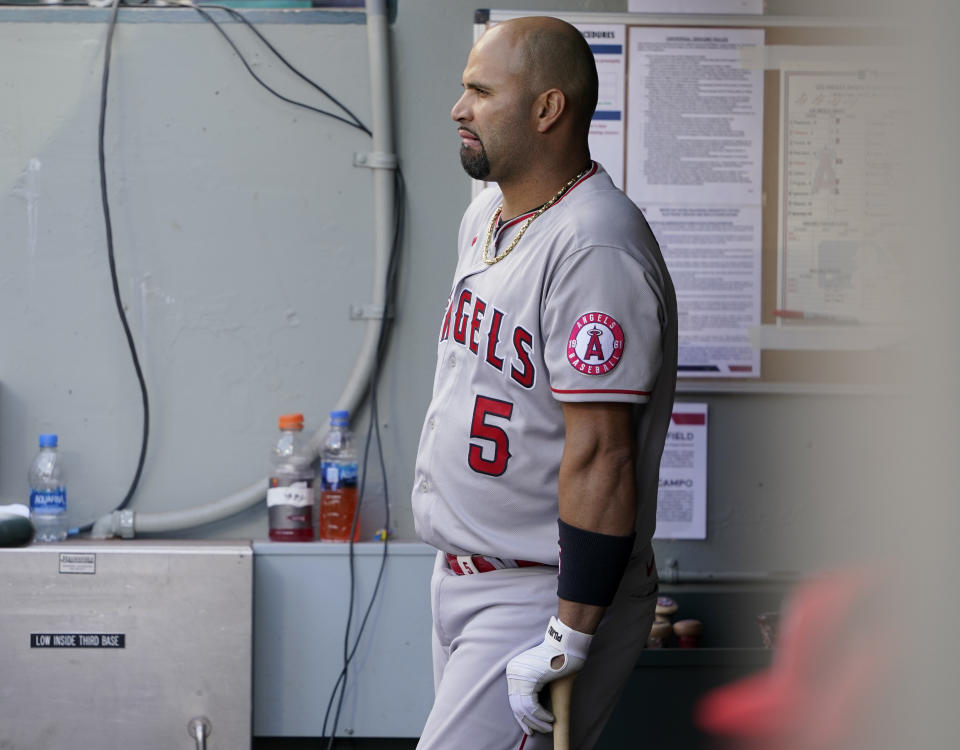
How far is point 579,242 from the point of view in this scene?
172 cm

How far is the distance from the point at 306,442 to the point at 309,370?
0.69ft

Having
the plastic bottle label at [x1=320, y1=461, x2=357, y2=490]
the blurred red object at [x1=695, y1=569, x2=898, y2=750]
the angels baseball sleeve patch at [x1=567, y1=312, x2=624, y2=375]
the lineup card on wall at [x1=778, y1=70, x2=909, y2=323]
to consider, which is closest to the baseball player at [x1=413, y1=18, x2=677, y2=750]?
the angels baseball sleeve patch at [x1=567, y1=312, x2=624, y2=375]

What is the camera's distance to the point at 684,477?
3143 millimetres

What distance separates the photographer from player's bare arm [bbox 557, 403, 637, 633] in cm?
165

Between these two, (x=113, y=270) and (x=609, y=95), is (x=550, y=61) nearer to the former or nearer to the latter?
(x=609, y=95)

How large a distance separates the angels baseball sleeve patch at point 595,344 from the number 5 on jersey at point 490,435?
18cm

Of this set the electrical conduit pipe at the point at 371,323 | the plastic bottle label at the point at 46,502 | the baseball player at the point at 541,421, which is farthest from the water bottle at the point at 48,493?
the baseball player at the point at 541,421

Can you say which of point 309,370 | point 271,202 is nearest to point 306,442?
point 309,370

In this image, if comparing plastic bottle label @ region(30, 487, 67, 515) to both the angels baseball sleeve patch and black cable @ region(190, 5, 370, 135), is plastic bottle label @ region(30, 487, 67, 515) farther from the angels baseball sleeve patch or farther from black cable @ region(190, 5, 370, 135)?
the angels baseball sleeve patch

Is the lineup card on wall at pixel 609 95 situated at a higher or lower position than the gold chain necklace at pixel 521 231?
higher

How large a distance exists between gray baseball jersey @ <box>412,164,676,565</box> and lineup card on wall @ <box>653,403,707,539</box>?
4.15ft

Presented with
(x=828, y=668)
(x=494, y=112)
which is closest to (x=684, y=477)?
(x=494, y=112)

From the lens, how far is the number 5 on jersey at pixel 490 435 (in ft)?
5.85

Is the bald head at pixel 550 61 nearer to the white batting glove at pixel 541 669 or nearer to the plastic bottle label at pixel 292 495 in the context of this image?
the white batting glove at pixel 541 669
